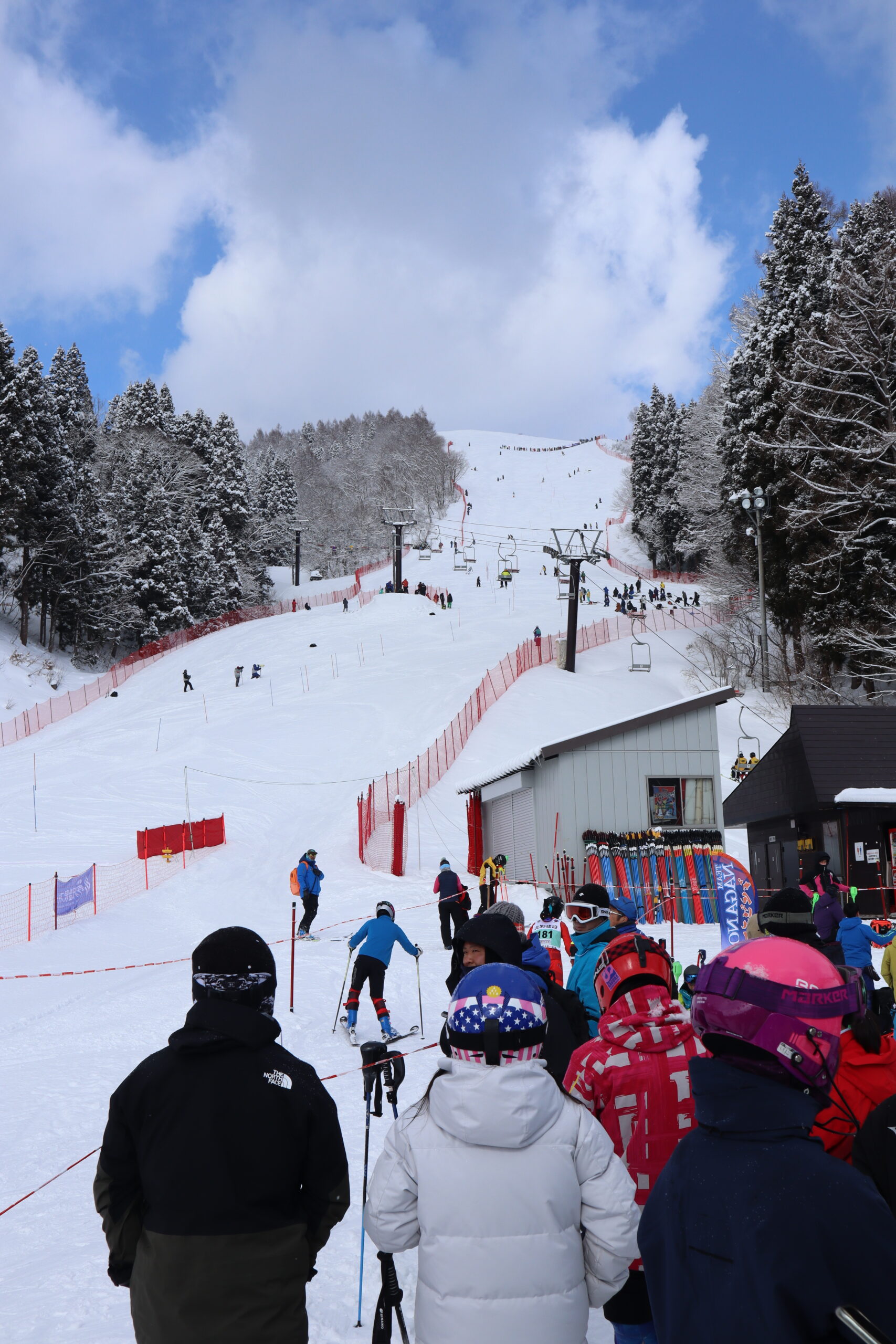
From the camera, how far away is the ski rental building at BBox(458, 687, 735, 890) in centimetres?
1873

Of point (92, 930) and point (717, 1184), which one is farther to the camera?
point (92, 930)

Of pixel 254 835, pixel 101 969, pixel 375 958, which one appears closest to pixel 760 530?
pixel 254 835

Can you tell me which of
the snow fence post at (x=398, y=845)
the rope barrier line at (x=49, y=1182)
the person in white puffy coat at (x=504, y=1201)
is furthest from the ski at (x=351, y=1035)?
the snow fence post at (x=398, y=845)

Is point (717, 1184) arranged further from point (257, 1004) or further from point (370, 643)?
point (370, 643)

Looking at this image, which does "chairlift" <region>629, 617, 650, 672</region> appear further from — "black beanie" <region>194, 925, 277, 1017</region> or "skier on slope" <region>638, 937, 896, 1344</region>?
"skier on slope" <region>638, 937, 896, 1344</region>

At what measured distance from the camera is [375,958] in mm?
8641

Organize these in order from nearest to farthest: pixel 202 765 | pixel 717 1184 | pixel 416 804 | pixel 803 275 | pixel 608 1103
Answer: pixel 717 1184, pixel 608 1103, pixel 416 804, pixel 202 765, pixel 803 275

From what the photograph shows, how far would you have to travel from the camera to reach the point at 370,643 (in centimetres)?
4656

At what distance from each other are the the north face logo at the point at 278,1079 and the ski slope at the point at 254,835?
1.98 m

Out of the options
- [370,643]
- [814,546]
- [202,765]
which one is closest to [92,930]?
[202,765]

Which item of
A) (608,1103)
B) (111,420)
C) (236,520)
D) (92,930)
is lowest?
(92,930)

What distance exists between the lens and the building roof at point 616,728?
18.8 m

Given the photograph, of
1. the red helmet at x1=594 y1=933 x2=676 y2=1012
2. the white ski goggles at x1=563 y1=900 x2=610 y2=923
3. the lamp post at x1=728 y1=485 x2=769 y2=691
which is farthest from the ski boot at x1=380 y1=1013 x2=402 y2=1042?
the lamp post at x1=728 y1=485 x2=769 y2=691

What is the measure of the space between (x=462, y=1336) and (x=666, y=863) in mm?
15116
